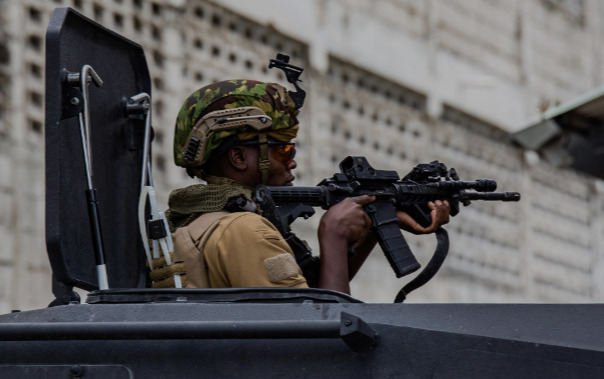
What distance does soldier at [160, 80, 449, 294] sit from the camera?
11.1 feet

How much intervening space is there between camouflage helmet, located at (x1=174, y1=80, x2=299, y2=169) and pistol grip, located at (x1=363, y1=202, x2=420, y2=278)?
35 cm

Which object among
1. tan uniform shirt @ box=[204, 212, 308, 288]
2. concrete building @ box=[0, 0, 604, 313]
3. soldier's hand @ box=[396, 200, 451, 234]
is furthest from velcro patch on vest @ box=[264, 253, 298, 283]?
concrete building @ box=[0, 0, 604, 313]

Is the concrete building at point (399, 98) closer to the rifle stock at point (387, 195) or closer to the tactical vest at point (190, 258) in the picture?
the rifle stock at point (387, 195)

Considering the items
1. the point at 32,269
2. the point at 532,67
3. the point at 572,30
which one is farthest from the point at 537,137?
the point at 572,30

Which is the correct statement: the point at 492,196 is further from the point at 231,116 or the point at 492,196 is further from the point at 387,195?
the point at 231,116

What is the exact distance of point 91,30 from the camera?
11.9ft

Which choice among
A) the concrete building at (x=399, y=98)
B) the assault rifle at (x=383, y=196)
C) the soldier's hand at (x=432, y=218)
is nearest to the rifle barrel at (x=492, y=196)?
the assault rifle at (x=383, y=196)

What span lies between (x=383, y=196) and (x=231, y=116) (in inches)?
21.4

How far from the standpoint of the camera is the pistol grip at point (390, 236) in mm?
3833

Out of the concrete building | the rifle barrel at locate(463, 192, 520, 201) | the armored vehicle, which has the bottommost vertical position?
the armored vehicle

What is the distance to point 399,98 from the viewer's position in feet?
45.3

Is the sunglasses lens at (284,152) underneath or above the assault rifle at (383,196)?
above

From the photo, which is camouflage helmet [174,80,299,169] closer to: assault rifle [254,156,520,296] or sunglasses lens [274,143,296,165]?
sunglasses lens [274,143,296,165]

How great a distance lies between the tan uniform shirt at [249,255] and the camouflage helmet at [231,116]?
1.01ft
